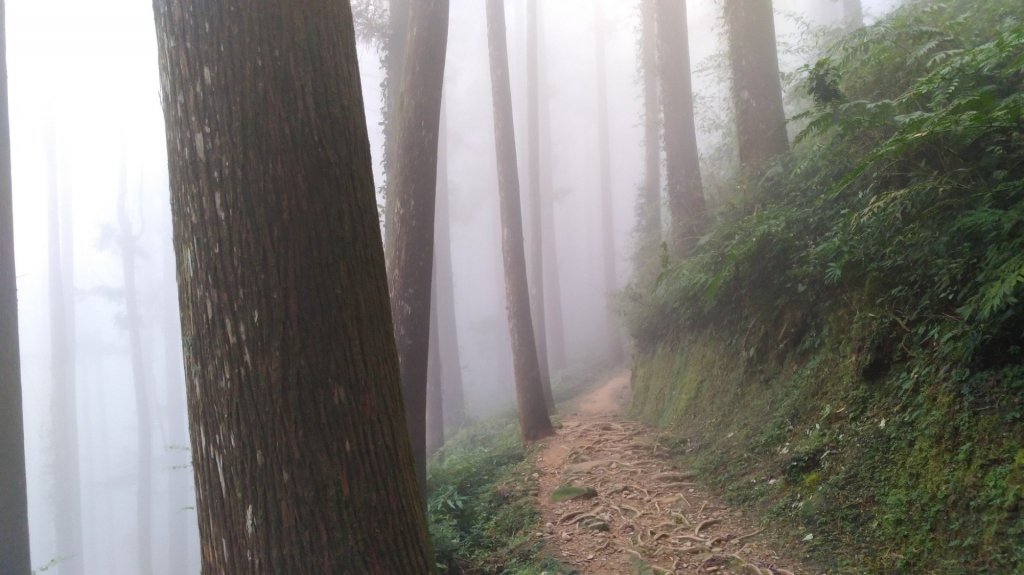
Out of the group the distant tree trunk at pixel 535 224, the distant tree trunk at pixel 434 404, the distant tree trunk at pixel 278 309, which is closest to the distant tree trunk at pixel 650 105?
the distant tree trunk at pixel 535 224

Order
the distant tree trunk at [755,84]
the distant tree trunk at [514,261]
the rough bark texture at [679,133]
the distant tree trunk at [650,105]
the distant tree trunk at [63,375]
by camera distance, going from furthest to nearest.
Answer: the distant tree trunk at [63,375] < the distant tree trunk at [650,105] < the distant tree trunk at [514,261] < the rough bark texture at [679,133] < the distant tree trunk at [755,84]

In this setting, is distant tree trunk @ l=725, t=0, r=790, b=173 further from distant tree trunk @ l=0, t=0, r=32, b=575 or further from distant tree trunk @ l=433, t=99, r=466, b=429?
distant tree trunk @ l=433, t=99, r=466, b=429

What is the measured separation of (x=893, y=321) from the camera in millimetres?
4738

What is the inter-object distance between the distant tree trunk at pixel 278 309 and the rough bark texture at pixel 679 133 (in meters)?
8.42

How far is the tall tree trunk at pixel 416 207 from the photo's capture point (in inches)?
264

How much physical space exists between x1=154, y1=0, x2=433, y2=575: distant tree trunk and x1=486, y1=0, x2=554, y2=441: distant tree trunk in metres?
8.39

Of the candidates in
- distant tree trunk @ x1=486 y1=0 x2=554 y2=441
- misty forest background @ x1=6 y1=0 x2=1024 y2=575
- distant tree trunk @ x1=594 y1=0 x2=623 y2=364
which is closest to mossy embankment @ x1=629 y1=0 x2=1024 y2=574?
misty forest background @ x1=6 y1=0 x2=1024 y2=575

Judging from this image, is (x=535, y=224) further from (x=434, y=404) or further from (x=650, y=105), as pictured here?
(x=434, y=404)

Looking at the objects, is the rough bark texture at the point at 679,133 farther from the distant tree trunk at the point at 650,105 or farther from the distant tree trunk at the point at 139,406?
the distant tree trunk at the point at 139,406

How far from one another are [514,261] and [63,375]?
39114mm

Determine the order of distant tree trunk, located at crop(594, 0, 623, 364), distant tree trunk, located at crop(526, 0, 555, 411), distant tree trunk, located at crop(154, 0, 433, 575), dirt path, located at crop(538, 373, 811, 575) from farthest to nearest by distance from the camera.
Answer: distant tree trunk, located at crop(594, 0, 623, 364) → distant tree trunk, located at crop(526, 0, 555, 411) → dirt path, located at crop(538, 373, 811, 575) → distant tree trunk, located at crop(154, 0, 433, 575)

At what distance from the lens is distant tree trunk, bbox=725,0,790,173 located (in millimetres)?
8656

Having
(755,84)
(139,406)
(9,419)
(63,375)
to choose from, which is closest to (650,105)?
(755,84)

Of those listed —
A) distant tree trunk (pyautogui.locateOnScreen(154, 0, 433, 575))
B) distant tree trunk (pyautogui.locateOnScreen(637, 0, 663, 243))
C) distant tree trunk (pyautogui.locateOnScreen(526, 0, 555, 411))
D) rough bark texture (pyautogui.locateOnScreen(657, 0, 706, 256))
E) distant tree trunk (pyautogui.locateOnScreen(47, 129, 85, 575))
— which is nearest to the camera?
distant tree trunk (pyautogui.locateOnScreen(154, 0, 433, 575))
